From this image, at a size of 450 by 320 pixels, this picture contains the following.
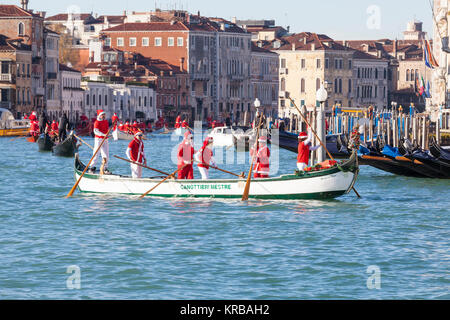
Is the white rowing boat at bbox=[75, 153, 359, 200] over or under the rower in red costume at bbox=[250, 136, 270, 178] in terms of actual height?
under

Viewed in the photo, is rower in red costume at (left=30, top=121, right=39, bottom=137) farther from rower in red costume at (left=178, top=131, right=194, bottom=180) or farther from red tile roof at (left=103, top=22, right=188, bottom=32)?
red tile roof at (left=103, top=22, right=188, bottom=32)

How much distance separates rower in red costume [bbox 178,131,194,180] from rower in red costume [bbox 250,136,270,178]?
1.15 m

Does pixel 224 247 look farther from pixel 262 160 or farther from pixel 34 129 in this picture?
pixel 34 129

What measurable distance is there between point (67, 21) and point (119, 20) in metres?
4.67

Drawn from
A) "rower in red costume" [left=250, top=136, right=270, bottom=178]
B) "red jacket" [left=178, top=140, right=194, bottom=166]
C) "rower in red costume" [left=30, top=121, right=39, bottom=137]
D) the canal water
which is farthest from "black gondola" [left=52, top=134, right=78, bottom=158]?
"rower in red costume" [left=250, top=136, right=270, bottom=178]

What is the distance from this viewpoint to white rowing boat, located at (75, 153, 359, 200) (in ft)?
64.0

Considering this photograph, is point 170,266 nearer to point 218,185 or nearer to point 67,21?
point 218,185

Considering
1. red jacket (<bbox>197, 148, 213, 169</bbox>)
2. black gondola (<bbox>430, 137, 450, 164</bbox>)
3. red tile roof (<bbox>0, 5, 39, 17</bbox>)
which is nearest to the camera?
red jacket (<bbox>197, 148, 213, 169</bbox>)

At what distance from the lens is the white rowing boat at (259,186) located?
19516 mm

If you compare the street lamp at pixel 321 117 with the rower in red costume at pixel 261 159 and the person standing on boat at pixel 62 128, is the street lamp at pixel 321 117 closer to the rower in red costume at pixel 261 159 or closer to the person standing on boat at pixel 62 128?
the rower in red costume at pixel 261 159

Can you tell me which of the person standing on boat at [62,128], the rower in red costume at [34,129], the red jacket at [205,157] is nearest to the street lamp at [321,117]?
the red jacket at [205,157]

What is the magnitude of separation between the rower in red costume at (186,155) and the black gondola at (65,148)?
1716 cm
